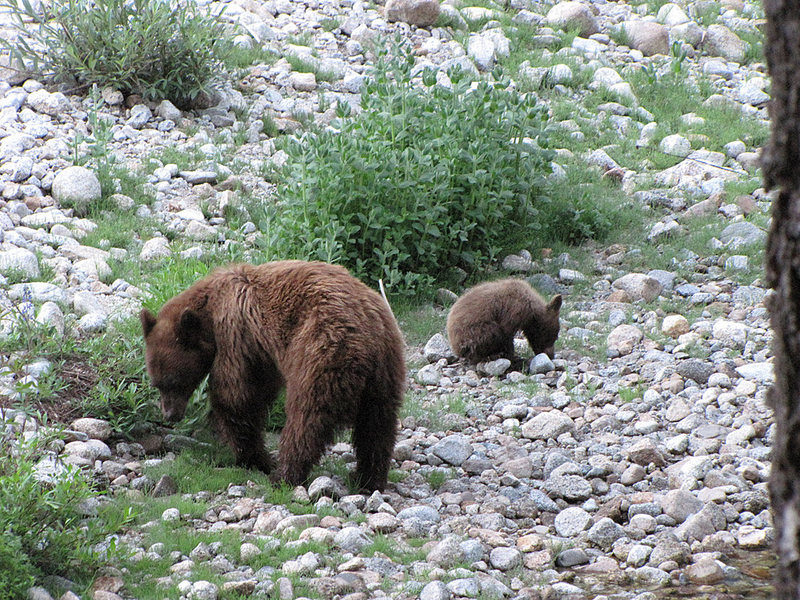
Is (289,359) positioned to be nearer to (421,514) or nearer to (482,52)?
(421,514)

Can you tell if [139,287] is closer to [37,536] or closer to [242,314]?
[242,314]

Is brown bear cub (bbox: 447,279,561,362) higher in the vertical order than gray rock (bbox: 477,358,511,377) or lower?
higher

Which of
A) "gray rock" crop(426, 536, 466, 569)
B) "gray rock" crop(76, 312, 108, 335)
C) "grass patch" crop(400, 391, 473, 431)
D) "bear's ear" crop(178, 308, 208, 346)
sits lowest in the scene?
"grass patch" crop(400, 391, 473, 431)

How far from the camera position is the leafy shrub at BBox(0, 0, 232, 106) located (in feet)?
36.7

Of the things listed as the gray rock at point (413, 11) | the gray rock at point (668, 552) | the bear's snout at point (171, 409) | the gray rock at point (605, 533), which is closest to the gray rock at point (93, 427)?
the bear's snout at point (171, 409)

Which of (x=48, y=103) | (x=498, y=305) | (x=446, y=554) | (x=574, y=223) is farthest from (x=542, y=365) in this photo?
(x=48, y=103)

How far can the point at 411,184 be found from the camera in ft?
29.4

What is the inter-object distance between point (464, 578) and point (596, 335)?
448 cm

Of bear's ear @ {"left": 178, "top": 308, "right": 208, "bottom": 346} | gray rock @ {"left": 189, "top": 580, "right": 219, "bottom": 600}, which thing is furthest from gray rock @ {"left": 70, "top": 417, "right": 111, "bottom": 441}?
gray rock @ {"left": 189, "top": 580, "right": 219, "bottom": 600}

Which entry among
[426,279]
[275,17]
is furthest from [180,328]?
[275,17]

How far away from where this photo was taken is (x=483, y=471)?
6461 millimetres

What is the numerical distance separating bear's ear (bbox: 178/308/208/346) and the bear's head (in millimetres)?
3223

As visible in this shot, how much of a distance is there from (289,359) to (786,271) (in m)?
3.98

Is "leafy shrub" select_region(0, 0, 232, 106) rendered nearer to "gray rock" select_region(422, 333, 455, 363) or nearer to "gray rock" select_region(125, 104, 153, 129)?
"gray rock" select_region(125, 104, 153, 129)
